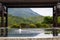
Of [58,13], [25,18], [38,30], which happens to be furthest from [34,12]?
[38,30]

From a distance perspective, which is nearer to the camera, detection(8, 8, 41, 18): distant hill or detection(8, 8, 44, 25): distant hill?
detection(8, 8, 44, 25): distant hill

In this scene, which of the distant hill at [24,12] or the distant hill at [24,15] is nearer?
the distant hill at [24,15]

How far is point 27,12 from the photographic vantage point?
127 ft

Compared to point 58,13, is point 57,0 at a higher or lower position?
higher

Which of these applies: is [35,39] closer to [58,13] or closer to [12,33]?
[12,33]

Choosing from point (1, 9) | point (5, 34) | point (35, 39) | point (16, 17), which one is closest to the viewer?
point (35, 39)

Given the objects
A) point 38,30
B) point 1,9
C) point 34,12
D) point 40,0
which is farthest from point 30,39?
point 34,12

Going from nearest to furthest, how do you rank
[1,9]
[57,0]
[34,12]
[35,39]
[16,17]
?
[35,39]
[57,0]
[1,9]
[16,17]
[34,12]

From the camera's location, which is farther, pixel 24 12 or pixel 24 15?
pixel 24 12

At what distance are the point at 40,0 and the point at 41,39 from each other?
6.89m

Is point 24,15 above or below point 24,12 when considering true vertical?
below

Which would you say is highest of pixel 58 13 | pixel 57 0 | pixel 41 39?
pixel 57 0

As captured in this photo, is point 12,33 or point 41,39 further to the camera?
point 12,33

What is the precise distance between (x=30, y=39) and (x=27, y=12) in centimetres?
3211
